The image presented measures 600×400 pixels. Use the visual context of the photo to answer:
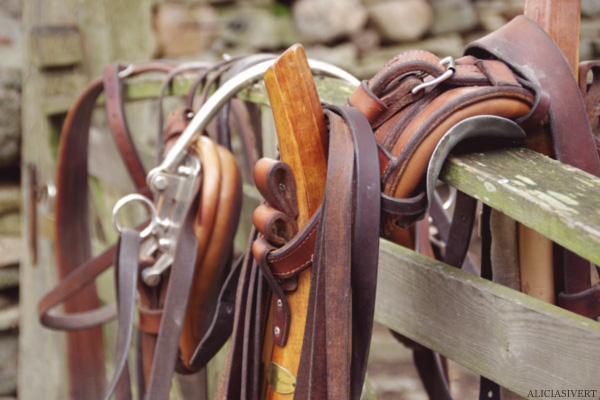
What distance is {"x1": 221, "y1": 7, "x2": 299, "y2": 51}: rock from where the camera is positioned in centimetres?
335

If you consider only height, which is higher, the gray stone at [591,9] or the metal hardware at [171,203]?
the gray stone at [591,9]

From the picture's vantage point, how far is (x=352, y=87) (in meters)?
1.19

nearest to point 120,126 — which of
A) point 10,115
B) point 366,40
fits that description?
point 10,115

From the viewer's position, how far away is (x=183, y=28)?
10.9 ft

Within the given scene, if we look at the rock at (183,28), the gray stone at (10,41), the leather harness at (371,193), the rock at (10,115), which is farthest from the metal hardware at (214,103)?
→ the rock at (183,28)

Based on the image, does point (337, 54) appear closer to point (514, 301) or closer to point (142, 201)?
point (142, 201)

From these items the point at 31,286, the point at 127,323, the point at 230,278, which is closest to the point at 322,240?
the point at 230,278

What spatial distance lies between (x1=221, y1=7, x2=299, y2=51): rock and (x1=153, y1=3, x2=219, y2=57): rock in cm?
8

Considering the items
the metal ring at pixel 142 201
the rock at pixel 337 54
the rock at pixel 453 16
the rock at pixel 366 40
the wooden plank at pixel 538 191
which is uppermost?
the rock at pixel 453 16

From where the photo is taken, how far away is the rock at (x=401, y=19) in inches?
137

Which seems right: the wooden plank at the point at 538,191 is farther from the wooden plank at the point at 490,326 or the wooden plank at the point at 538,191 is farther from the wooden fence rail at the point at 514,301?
the wooden plank at the point at 490,326

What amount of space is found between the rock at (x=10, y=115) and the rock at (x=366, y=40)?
1.77 meters

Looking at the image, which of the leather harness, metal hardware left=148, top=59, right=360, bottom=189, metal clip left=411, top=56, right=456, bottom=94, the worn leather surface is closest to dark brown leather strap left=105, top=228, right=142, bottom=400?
the worn leather surface

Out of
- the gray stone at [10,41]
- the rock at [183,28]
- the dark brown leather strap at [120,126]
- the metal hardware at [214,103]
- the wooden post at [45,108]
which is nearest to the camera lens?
the metal hardware at [214,103]
